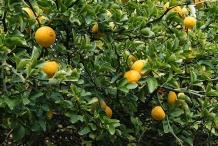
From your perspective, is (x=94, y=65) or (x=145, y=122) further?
(x=145, y=122)

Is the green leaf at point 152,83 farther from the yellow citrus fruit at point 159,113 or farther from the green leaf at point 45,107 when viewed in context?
the green leaf at point 45,107

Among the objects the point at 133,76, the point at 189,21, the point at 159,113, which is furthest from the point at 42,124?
the point at 189,21

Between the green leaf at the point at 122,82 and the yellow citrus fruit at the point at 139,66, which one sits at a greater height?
the yellow citrus fruit at the point at 139,66

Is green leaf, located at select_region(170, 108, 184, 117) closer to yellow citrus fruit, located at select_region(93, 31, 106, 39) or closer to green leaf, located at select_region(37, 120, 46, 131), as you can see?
yellow citrus fruit, located at select_region(93, 31, 106, 39)

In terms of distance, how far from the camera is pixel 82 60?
1518 mm

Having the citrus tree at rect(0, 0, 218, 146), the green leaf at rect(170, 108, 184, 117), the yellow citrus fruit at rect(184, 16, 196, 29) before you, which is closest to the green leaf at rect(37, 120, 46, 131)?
the citrus tree at rect(0, 0, 218, 146)

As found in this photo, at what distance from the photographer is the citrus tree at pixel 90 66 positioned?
1.25 m

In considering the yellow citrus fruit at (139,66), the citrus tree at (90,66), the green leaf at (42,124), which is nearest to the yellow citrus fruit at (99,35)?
the citrus tree at (90,66)

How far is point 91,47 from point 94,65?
8cm

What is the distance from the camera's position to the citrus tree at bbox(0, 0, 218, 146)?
125 cm

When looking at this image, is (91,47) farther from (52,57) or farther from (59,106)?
(59,106)

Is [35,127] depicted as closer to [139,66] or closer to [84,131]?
[84,131]

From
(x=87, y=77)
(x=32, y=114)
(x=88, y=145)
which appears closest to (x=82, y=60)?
(x=87, y=77)

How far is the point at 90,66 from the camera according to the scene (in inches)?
57.8
